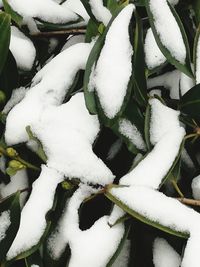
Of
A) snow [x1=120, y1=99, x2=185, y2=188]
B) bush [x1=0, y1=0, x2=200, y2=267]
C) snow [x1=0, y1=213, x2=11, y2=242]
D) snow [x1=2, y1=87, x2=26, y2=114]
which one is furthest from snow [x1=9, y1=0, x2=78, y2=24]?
snow [x1=0, y1=213, x2=11, y2=242]

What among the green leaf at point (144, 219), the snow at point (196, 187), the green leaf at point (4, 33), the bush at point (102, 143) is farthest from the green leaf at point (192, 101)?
the green leaf at point (4, 33)

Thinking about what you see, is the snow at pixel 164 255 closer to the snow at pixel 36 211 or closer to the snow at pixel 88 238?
the snow at pixel 88 238

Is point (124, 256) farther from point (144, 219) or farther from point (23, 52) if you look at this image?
point (23, 52)

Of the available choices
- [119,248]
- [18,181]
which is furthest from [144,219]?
[18,181]

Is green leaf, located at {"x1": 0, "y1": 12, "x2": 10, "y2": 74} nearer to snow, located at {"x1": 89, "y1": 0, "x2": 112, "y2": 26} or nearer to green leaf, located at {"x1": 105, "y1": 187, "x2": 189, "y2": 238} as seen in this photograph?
snow, located at {"x1": 89, "y1": 0, "x2": 112, "y2": 26}

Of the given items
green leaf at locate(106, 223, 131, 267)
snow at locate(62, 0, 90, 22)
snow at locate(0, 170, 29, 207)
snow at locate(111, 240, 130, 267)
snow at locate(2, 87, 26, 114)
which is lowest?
snow at locate(111, 240, 130, 267)

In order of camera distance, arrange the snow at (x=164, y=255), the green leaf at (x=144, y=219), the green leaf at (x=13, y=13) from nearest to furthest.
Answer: the green leaf at (x=144, y=219), the snow at (x=164, y=255), the green leaf at (x=13, y=13)

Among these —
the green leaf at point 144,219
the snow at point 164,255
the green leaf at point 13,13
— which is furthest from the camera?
the green leaf at point 13,13
